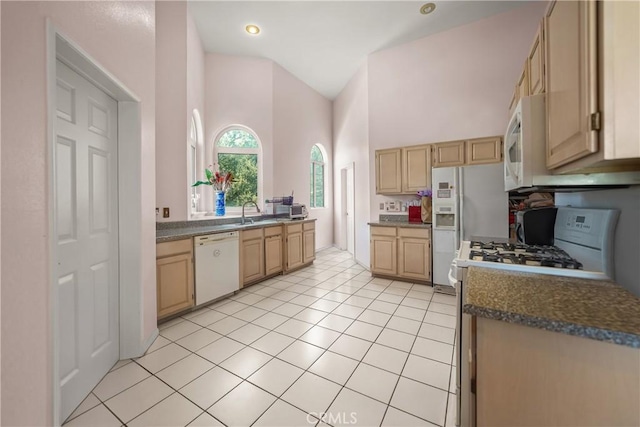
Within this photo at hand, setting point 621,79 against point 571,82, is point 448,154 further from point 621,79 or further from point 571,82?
point 621,79

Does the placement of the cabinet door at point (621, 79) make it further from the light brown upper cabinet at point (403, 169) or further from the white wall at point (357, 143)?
the white wall at point (357, 143)

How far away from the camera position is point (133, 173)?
191cm

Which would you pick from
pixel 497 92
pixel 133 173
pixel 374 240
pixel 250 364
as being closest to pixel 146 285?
pixel 133 173

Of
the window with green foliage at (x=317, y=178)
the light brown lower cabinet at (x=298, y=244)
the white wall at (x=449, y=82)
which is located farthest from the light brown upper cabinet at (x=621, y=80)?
the window with green foliage at (x=317, y=178)

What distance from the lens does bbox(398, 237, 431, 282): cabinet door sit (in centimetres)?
350

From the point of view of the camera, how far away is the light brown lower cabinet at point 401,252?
352 cm

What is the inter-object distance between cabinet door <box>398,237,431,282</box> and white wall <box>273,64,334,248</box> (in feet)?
8.20

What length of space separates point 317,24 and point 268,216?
3.13 meters

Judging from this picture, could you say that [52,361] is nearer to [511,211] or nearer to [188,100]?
[188,100]

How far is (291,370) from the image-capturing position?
5.95 feet

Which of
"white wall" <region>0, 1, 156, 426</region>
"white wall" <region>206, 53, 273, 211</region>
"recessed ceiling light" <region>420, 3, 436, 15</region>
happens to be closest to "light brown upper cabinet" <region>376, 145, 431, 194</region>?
"recessed ceiling light" <region>420, 3, 436, 15</region>

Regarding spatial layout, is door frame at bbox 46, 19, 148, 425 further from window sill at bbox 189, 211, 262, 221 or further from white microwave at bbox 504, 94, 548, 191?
white microwave at bbox 504, 94, 548, 191

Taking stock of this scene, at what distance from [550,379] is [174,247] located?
287cm

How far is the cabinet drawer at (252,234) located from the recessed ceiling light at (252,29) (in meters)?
3.00
